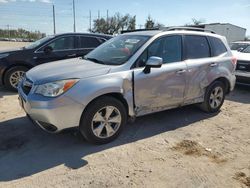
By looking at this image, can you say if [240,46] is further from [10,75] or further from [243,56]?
[10,75]

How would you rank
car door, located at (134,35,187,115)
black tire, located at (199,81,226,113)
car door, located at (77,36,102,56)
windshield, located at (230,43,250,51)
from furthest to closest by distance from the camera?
windshield, located at (230,43,250,51), car door, located at (77,36,102,56), black tire, located at (199,81,226,113), car door, located at (134,35,187,115)

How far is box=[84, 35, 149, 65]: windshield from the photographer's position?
14.3 ft

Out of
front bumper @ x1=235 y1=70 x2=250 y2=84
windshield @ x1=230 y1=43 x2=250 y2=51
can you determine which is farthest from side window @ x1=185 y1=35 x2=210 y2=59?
windshield @ x1=230 y1=43 x2=250 y2=51

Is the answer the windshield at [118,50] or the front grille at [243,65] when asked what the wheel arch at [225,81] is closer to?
the windshield at [118,50]

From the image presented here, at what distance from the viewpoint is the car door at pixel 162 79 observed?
4309mm

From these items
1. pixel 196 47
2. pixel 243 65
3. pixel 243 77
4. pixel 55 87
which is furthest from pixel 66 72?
pixel 243 65

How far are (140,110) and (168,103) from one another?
661 mm

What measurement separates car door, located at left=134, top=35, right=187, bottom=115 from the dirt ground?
0.53 m

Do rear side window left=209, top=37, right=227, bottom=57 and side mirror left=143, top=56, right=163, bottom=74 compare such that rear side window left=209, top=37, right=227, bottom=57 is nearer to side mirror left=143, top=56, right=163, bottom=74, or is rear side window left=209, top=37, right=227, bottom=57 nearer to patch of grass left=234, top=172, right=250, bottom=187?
side mirror left=143, top=56, right=163, bottom=74

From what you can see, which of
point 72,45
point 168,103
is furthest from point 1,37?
point 168,103

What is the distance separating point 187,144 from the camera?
426 centimetres

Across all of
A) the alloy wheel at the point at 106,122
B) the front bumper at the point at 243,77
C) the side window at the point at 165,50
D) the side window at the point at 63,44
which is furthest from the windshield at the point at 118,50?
the front bumper at the point at 243,77

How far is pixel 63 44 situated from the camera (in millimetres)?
7855

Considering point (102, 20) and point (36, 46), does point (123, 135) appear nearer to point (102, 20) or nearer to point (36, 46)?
point (36, 46)
